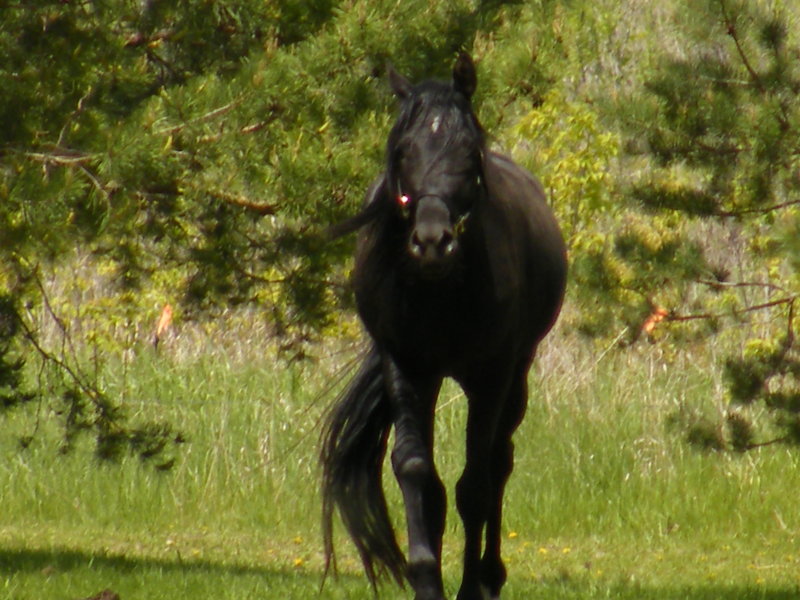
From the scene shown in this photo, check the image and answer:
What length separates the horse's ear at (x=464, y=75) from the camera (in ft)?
15.9

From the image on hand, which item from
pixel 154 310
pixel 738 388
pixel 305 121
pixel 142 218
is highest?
pixel 305 121

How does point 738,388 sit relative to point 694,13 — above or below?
below

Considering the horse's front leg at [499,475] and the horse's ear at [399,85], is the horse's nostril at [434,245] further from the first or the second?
the horse's front leg at [499,475]

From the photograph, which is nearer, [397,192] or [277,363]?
[397,192]

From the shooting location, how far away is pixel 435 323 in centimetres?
505

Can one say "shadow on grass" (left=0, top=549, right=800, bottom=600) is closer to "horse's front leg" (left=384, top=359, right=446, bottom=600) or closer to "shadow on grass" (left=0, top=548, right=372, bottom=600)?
"shadow on grass" (left=0, top=548, right=372, bottom=600)

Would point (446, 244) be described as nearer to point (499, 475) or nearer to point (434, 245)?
point (434, 245)

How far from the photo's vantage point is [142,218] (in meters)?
7.45

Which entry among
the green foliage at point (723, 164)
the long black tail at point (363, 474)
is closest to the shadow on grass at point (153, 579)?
the long black tail at point (363, 474)

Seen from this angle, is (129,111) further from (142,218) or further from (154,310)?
(154,310)

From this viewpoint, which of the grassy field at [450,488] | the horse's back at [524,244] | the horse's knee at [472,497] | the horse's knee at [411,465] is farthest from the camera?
the grassy field at [450,488]

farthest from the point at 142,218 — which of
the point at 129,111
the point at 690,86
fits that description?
the point at 690,86

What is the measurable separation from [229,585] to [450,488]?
347cm

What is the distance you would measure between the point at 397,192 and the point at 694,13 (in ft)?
8.68
